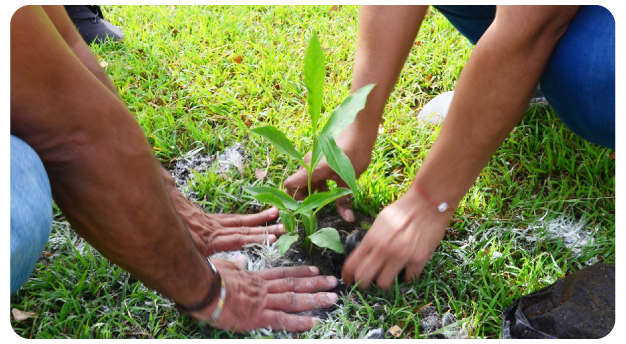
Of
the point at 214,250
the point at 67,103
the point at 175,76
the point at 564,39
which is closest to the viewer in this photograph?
the point at 67,103

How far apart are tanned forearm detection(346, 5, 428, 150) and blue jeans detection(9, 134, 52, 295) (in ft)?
3.17

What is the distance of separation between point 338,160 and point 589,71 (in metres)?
0.65

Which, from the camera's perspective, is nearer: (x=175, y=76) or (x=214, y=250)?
(x=214, y=250)

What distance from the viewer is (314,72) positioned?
50.1 inches

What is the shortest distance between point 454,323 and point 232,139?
1.10 meters

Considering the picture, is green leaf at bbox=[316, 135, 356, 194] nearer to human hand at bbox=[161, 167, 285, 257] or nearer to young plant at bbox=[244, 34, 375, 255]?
young plant at bbox=[244, 34, 375, 255]

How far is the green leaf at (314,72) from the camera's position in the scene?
124 centimetres

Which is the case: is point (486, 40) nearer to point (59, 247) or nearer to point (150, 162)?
point (150, 162)

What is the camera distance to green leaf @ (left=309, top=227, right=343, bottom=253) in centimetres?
142

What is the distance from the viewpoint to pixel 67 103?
1.01 m

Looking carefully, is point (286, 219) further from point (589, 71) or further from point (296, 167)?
point (589, 71)
